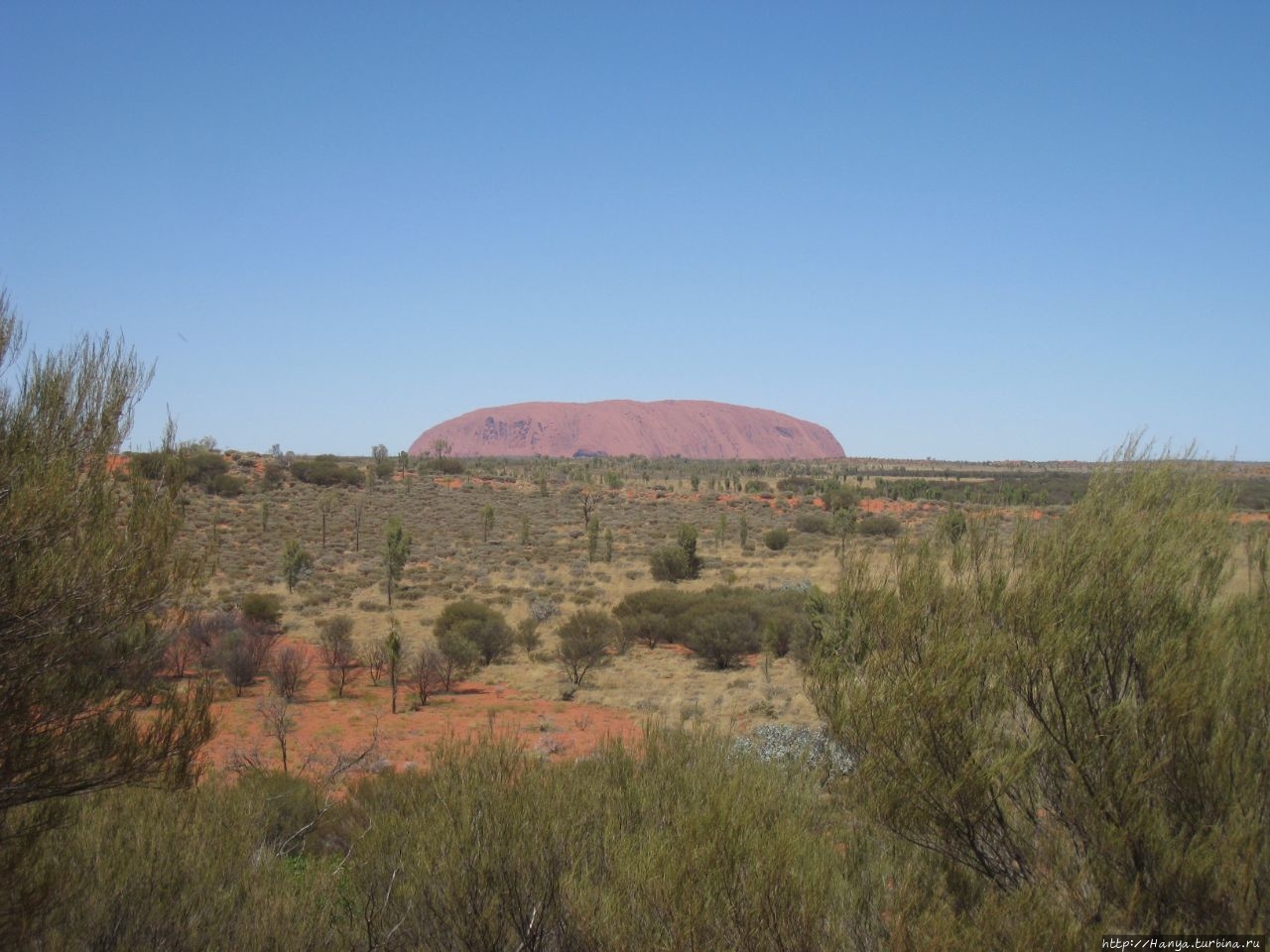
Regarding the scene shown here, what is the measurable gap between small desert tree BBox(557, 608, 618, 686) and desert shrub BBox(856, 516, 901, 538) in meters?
26.8

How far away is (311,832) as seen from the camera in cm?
877

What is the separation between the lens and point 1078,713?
543 cm

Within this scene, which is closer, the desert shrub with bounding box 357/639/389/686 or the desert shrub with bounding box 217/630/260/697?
the desert shrub with bounding box 217/630/260/697

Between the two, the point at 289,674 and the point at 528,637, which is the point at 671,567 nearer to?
the point at 528,637

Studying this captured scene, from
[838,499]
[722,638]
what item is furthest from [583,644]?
[838,499]

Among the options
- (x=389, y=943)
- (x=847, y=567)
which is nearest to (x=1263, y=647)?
(x=847, y=567)

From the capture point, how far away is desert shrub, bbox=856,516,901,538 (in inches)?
1751

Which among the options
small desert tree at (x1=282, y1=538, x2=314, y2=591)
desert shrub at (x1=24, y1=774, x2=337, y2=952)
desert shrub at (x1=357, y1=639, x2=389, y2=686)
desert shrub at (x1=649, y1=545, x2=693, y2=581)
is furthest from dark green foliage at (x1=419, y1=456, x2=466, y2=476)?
desert shrub at (x1=24, y1=774, x2=337, y2=952)

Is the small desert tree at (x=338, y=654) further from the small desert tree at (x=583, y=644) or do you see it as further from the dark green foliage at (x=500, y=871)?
the dark green foliage at (x=500, y=871)

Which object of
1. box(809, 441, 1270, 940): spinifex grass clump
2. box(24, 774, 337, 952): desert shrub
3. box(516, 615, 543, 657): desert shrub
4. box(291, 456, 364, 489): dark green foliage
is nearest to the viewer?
box(809, 441, 1270, 940): spinifex grass clump

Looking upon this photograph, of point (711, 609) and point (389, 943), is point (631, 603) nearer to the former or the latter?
point (711, 609)

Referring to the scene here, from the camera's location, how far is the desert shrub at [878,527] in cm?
4447

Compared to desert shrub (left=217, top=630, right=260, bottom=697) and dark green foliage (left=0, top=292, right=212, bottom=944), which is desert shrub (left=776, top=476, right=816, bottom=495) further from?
dark green foliage (left=0, top=292, right=212, bottom=944)

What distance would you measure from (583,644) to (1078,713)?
1595 cm
